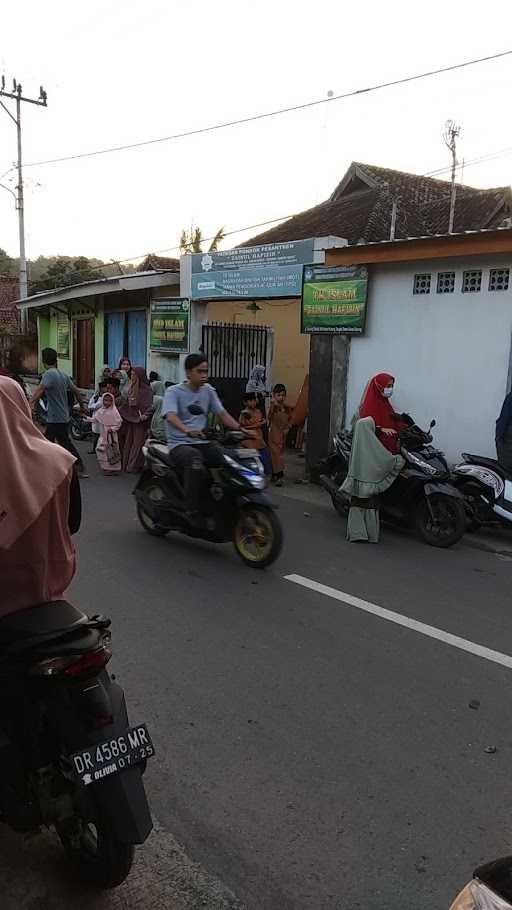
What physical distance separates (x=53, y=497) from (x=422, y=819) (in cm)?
183

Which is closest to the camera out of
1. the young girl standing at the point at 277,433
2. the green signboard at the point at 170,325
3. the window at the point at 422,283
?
the window at the point at 422,283

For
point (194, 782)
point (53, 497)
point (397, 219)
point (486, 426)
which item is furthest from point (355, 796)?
point (397, 219)

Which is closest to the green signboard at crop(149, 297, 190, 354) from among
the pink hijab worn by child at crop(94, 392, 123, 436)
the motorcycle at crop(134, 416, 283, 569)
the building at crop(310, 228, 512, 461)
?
the pink hijab worn by child at crop(94, 392, 123, 436)

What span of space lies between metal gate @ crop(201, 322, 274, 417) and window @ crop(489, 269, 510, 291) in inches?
218

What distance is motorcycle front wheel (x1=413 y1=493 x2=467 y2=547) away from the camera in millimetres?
6672

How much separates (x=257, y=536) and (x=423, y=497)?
2.03 meters

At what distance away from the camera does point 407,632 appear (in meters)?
4.46

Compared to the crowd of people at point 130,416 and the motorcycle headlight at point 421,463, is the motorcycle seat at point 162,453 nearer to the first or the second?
the crowd of people at point 130,416

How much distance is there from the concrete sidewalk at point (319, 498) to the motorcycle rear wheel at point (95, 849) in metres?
5.10

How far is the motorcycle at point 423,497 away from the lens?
6.73 m

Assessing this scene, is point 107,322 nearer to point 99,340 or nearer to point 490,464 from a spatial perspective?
point 99,340

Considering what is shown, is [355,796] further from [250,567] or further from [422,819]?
[250,567]

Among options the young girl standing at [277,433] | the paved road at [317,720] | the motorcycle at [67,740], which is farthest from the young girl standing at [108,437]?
the motorcycle at [67,740]

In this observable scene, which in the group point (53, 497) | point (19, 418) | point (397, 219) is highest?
point (397, 219)
